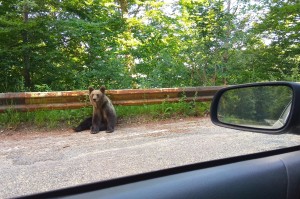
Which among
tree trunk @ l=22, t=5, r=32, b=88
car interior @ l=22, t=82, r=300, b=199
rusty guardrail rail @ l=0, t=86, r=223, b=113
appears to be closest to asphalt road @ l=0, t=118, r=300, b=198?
rusty guardrail rail @ l=0, t=86, r=223, b=113

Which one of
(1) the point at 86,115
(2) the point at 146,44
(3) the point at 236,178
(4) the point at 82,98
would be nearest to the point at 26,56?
(4) the point at 82,98

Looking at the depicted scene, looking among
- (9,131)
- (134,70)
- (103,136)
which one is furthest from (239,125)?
(134,70)

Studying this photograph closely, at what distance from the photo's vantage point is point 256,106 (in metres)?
1.90

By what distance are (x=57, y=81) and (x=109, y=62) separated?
1.51m

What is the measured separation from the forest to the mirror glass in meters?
5.87

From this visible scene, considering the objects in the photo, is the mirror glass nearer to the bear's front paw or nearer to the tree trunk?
the bear's front paw

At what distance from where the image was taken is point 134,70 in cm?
911

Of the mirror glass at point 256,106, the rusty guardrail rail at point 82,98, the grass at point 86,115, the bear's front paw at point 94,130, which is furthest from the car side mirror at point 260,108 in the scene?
the rusty guardrail rail at point 82,98

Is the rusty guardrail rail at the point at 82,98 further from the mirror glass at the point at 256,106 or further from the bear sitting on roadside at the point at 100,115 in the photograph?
the mirror glass at the point at 256,106

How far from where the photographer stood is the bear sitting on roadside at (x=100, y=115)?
573 cm

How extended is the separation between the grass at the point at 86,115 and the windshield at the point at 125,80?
2cm

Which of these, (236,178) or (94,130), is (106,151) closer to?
(94,130)

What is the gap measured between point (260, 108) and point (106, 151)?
2399 mm

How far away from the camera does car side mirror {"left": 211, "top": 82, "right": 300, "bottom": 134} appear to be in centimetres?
142
